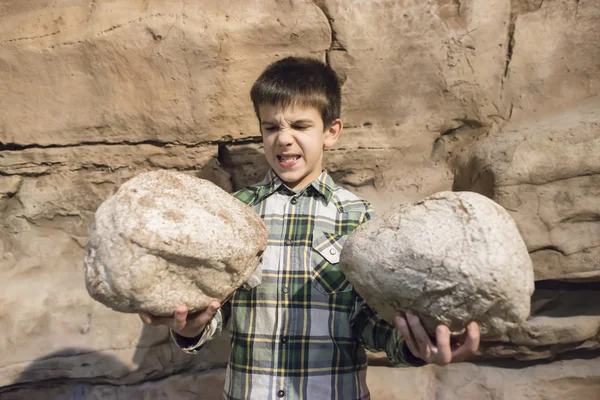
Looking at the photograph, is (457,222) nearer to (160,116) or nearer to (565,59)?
(565,59)

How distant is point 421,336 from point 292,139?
0.68m

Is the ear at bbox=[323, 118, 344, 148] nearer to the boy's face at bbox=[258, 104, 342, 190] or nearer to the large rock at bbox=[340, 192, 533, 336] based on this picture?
the boy's face at bbox=[258, 104, 342, 190]

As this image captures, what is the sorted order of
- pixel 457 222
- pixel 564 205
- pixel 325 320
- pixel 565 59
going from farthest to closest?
1. pixel 565 59
2. pixel 564 205
3. pixel 325 320
4. pixel 457 222

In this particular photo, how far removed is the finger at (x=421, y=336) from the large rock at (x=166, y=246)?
446 millimetres

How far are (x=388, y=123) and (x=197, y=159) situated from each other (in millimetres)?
851

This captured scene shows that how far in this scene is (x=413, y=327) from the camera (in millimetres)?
1157

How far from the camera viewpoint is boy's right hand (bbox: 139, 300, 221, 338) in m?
1.20

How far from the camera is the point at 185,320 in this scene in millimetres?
1222

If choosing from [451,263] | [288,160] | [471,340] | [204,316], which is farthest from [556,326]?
[204,316]

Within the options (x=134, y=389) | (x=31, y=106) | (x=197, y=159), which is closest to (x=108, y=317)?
(x=134, y=389)

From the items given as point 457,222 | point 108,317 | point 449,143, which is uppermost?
point 449,143

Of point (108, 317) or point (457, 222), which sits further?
point (108, 317)

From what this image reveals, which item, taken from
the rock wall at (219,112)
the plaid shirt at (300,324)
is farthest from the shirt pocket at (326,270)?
the rock wall at (219,112)

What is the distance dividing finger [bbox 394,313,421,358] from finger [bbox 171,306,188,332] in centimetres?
55
